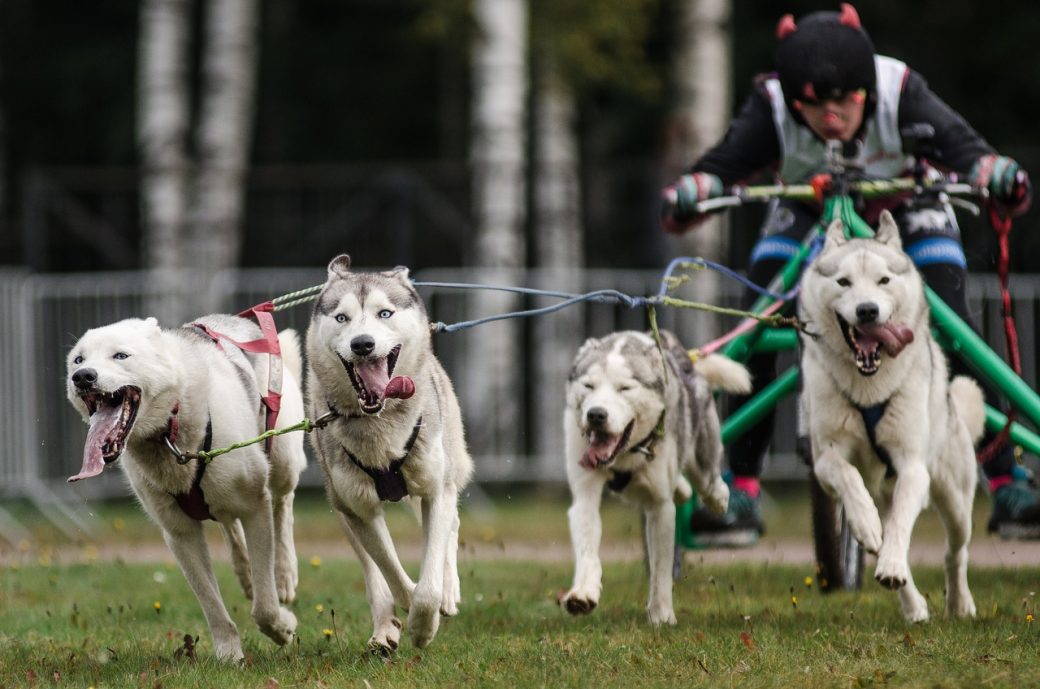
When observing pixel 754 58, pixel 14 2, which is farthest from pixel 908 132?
pixel 14 2

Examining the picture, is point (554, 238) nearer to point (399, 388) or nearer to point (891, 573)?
point (891, 573)

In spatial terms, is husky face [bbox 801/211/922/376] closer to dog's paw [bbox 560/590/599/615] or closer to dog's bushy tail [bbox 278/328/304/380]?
dog's paw [bbox 560/590/599/615]

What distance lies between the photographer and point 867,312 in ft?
19.1

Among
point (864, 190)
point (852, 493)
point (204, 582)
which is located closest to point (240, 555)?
point (204, 582)

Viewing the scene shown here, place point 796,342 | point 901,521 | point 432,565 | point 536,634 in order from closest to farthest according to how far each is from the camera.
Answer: point 432,565 → point 901,521 → point 536,634 → point 796,342

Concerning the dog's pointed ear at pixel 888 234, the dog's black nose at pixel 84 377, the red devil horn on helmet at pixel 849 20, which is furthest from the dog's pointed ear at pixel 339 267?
the red devil horn on helmet at pixel 849 20

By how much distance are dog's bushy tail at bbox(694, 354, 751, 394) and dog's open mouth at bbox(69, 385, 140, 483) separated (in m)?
2.60

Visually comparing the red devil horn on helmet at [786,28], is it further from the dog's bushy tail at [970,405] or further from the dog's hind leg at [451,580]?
the dog's hind leg at [451,580]

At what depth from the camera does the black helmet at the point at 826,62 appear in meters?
6.47

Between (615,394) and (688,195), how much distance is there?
3.49 feet

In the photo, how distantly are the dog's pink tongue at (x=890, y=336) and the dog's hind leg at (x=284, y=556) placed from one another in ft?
7.29

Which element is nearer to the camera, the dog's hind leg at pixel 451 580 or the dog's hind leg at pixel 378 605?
the dog's hind leg at pixel 451 580

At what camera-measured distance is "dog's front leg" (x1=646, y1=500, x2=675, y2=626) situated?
6.40 meters

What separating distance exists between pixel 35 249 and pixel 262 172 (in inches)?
102
